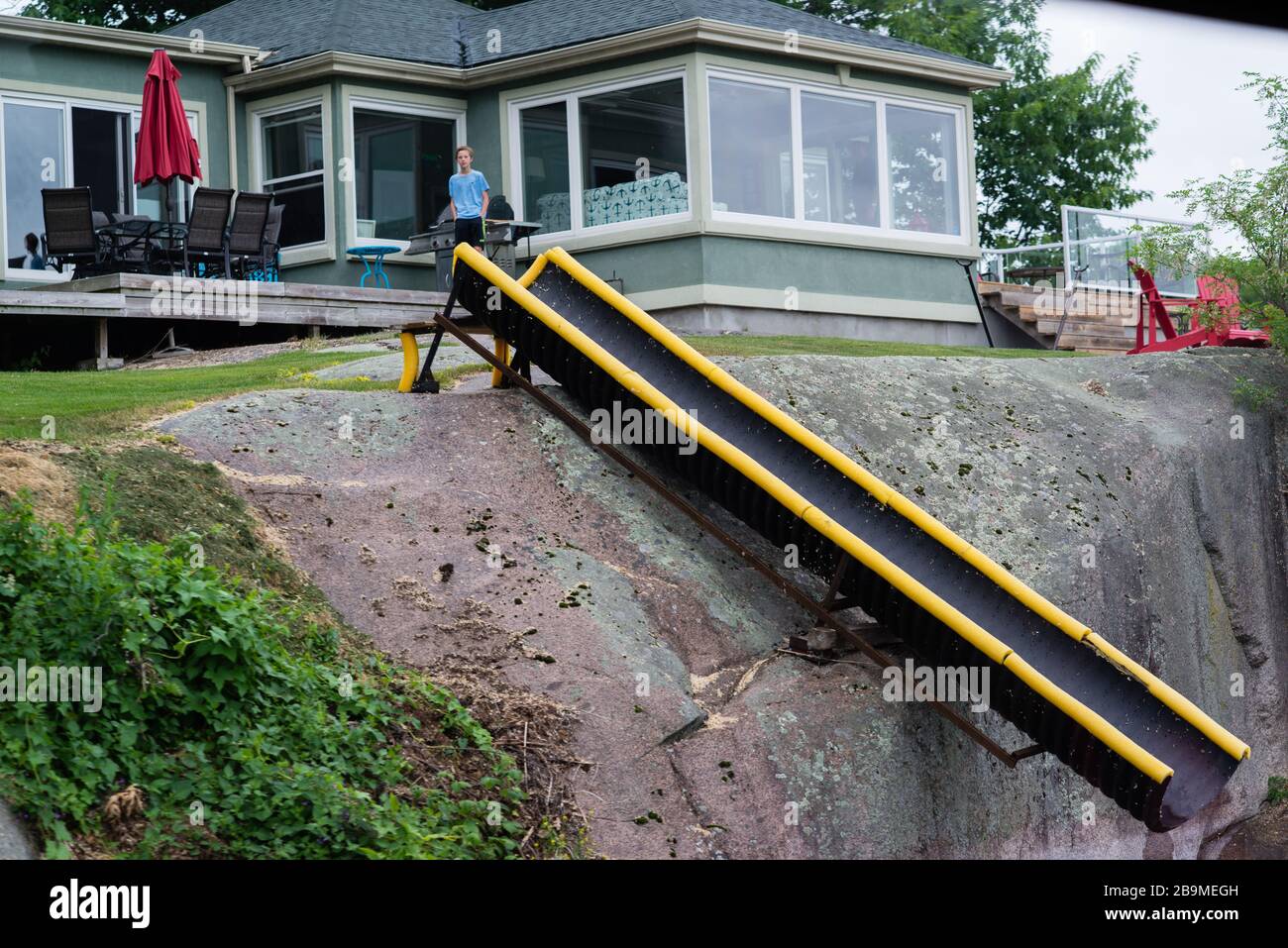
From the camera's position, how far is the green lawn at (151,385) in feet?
29.9

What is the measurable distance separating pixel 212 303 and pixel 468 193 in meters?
2.97

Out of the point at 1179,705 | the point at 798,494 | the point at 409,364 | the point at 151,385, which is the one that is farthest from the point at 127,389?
the point at 1179,705

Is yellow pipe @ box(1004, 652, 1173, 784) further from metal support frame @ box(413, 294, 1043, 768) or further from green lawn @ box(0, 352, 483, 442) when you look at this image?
green lawn @ box(0, 352, 483, 442)

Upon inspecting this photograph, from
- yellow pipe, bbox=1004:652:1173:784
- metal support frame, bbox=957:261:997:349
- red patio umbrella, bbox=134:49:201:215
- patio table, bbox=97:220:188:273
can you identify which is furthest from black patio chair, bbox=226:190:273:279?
yellow pipe, bbox=1004:652:1173:784

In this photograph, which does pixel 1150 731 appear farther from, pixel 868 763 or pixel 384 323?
pixel 384 323

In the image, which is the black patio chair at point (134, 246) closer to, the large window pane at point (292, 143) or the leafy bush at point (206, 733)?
the large window pane at point (292, 143)

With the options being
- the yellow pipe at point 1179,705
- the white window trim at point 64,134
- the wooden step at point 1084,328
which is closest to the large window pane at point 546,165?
the white window trim at point 64,134

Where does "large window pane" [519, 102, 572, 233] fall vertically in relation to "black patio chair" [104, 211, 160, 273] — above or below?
above

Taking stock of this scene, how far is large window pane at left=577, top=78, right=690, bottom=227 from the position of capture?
18.7 metres

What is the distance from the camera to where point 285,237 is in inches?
789

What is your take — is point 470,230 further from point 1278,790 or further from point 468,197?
point 1278,790

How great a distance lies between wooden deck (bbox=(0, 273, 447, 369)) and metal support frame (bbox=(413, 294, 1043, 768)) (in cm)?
481
